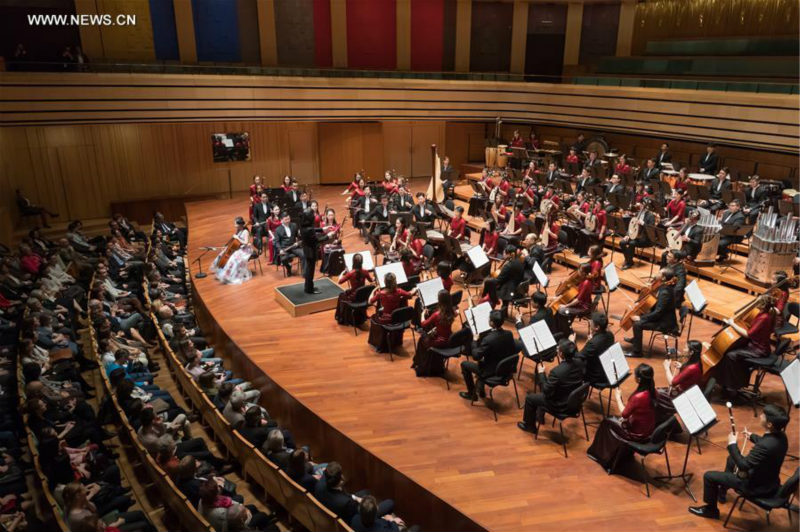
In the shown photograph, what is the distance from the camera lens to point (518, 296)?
835 centimetres

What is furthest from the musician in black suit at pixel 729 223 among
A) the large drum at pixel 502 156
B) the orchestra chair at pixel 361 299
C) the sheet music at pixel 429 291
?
the large drum at pixel 502 156

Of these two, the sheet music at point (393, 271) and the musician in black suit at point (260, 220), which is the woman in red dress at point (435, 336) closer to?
the sheet music at point (393, 271)

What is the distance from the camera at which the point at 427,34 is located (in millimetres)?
20203

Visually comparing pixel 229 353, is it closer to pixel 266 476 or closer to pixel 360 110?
pixel 266 476

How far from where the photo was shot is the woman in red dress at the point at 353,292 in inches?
337

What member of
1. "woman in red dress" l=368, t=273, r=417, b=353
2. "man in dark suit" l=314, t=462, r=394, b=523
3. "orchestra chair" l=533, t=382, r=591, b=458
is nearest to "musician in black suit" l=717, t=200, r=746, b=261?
"orchestra chair" l=533, t=382, r=591, b=458

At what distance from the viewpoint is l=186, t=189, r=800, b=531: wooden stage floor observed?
200 inches

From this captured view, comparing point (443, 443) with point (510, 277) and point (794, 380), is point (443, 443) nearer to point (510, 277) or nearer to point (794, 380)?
point (510, 277)

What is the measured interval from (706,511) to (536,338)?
2.14 metres

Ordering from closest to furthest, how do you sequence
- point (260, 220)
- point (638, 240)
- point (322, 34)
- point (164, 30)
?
point (638, 240) → point (260, 220) → point (164, 30) → point (322, 34)

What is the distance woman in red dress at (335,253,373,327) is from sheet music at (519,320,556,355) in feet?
10.0

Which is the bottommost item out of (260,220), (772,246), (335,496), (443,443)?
(443,443)

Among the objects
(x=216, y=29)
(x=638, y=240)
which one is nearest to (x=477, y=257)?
(x=638, y=240)

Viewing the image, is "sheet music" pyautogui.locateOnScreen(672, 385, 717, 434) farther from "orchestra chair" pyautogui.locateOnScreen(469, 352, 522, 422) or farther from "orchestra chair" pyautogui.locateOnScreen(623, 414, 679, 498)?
"orchestra chair" pyautogui.locateOnScreen(469, 352, 522, 422)
